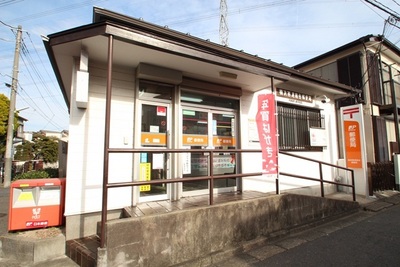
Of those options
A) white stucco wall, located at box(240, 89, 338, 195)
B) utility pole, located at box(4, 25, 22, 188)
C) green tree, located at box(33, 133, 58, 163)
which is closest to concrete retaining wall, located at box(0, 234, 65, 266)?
white stucco wall, located at box(240, 89, 338, 195)

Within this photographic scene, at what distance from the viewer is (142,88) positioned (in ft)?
17.1

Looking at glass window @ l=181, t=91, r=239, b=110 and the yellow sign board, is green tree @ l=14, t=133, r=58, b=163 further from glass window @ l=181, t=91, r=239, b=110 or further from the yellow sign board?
glass window @ l=181, t=91, r=239, b=110

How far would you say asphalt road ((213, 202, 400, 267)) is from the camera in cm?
374

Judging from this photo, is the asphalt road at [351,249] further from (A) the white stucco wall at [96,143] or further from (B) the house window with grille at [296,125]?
(A) the white stucco wall at [96,143]

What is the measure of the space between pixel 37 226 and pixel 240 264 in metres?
3.81

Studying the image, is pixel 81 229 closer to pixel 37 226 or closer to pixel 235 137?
pixel 37 226

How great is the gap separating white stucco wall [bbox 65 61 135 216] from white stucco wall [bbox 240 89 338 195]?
3.18 m

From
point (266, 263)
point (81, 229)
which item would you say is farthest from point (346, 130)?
point (81, 229)

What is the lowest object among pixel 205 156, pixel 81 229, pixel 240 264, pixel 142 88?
pixel 240 264

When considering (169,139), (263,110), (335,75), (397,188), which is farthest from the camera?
(335,75)

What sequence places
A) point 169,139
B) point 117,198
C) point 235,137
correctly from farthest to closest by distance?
1. point 235,137
2. point 169,139
3. point 117,198

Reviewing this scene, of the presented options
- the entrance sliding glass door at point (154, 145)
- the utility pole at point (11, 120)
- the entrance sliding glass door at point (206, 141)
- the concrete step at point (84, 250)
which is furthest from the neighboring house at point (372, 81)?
the utility pole at point (11, 120)

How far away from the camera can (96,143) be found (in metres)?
4.62

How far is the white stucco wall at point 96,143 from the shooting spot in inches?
172
